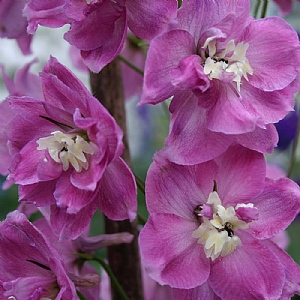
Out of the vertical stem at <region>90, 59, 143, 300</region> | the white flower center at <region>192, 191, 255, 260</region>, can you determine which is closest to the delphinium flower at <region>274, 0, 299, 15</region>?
the vertical stem at <region>90, 59, 143, 300</region>

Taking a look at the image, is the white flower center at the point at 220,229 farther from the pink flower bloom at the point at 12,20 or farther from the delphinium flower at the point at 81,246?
the pink flower bloom at the point at 12,20

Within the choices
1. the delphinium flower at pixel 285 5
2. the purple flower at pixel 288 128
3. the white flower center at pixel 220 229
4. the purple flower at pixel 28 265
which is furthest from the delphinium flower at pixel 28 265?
the purple flower at pixel 288 128

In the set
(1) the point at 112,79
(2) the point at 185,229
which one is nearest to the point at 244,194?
(2) the point at 185,229

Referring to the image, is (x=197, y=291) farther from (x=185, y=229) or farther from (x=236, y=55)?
(x=236, y=55)

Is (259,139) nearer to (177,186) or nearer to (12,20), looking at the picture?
(177,186)

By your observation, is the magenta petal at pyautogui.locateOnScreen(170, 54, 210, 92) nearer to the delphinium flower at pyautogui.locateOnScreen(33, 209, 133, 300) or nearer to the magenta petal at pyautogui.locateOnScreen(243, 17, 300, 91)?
the magenta petal at pyautogui.locateOnScreen(243, 17, 300, 91)

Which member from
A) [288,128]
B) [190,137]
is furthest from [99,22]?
[288,128]
